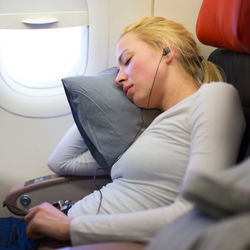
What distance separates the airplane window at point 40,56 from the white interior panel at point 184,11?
399 millimetres

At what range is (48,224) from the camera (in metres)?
1.04

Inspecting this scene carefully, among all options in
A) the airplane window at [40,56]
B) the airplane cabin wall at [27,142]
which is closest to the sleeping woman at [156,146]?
the airplane cabin wall at [27,142]

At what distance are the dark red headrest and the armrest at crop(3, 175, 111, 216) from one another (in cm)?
72

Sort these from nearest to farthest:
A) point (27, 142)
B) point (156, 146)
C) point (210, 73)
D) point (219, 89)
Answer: point (219, 89)
point (156, 146)
point (210, 73)
point (27, 142)

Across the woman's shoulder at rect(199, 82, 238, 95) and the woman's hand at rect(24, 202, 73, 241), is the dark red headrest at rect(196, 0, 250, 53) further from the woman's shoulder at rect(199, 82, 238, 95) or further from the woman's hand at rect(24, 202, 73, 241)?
the woman's hand at rect(24, 202, 73, 241)

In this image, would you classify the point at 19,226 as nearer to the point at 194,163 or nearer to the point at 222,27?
the point at 194,163

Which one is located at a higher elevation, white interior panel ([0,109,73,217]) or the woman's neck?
the woman's neck

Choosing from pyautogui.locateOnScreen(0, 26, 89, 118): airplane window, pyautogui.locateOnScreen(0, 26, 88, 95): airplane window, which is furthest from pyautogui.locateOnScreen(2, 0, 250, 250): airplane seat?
pyautogui.locateOnScreen(0, 26, 88, 95): airplane window

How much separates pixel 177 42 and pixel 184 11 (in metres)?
0.31

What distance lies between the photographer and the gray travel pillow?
4.12 feet

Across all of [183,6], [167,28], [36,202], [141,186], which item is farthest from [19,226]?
[183,6]

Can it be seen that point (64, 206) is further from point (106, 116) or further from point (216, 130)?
point (216, 130)

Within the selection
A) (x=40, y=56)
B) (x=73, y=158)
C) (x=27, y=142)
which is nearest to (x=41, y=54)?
(x=40, y=56)

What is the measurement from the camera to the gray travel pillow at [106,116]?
126 cm
